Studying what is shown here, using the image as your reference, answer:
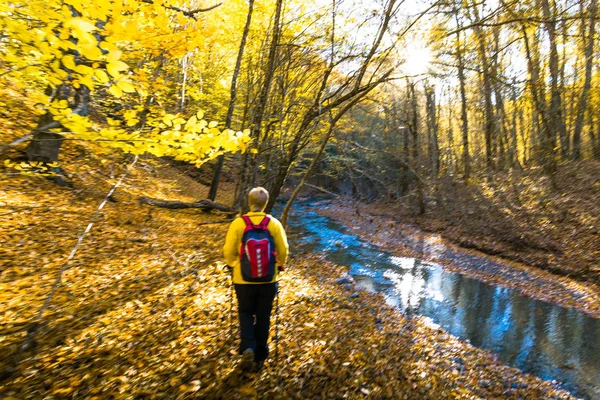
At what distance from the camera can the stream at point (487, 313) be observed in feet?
19.9

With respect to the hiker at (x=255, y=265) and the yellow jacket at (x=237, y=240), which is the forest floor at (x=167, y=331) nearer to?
the hiker at (x=255, y=265)

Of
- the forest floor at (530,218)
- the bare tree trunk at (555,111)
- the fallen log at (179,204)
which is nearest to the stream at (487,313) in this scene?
the forest floor at (530,218)

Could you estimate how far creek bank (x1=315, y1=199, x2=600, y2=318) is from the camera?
9.23 m

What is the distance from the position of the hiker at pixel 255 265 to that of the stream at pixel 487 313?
5169 millimetres

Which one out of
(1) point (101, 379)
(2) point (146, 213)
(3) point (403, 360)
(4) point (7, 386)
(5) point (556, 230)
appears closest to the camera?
(4) point (7, 386)

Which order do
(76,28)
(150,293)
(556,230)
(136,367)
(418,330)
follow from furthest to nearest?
(556,230) → (418,330) → (150,293) → (136,367) → (76,28)

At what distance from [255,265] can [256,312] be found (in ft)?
2.33

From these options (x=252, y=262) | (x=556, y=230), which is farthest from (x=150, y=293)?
(x=556, y=230)

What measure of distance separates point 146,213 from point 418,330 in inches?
338

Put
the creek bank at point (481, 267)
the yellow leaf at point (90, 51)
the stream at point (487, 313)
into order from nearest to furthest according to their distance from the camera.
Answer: the yellow leaf at point (90, 51) → the stream at point (487, 313) → the creek bank at point (481, 267)

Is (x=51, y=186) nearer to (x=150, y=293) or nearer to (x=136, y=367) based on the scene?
(x=150, y=293)

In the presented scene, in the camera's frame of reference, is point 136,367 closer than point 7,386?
No


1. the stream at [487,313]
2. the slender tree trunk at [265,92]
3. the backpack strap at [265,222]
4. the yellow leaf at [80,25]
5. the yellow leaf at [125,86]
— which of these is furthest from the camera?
the slender tree trunk at [265,92]

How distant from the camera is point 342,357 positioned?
4.69 metres
